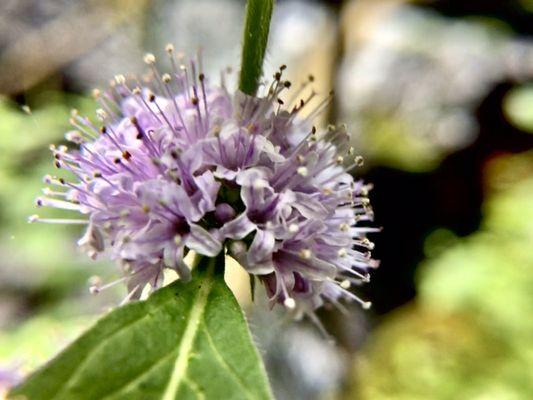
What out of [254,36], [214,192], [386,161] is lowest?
[386,161]

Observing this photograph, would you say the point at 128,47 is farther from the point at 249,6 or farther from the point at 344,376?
the point at 249,6

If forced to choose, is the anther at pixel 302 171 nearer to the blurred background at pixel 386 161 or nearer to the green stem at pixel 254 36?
the green stem at pixel 254 36

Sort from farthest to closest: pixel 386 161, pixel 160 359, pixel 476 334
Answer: pixel 386 161
pixel 476 334
pixel 160 359

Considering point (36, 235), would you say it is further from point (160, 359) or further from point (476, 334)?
point (160, 359)

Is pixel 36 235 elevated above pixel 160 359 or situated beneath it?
situated beneath

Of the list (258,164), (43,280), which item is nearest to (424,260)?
(43,280)

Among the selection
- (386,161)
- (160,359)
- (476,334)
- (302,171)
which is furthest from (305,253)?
(386,161)
